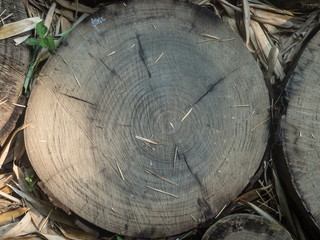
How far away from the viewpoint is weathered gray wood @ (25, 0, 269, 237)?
2.11 meters

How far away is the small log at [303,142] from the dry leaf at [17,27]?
1347 millimetres

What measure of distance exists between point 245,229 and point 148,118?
0.73 m

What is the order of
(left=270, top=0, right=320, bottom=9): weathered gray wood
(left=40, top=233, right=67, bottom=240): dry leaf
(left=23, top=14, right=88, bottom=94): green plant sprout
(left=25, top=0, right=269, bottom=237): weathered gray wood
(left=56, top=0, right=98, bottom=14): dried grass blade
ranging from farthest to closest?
(left=270, top=0, right=320, bottom=9): weathered gray wood → (left=56, top=0, right=98, bottom=14): dried grass blade → (left=40, top=233, right=67, bottom=240): dry leaf → (left=23, top=14, right=88, bottom=94): green plant sprout → (left=25, top=0, right=269, bottom=237): weathered gray wood

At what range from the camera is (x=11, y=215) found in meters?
2.36

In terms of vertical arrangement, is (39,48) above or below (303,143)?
above

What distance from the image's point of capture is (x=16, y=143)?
2.30 metres

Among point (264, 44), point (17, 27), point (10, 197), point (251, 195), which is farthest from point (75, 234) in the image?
point (264, 44)

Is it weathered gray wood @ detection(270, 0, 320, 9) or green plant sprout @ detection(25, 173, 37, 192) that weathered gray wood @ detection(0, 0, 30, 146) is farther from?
weathered gray wood @ detection(270, 0, 320, 9)

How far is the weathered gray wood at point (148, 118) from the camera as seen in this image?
211cm

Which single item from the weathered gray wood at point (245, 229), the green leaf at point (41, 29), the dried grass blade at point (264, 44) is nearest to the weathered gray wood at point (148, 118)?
the weathered gray wood at point (245, 229)

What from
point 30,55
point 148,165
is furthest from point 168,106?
point 30,55

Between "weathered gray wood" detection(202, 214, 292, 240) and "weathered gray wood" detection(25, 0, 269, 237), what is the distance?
83 mm

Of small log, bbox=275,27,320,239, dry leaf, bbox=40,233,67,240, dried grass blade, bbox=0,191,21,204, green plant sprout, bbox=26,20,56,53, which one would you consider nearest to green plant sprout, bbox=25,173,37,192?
dried grass blade, bbox=0,191,21,204

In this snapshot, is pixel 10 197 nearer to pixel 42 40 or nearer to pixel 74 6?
pixel 42 40
